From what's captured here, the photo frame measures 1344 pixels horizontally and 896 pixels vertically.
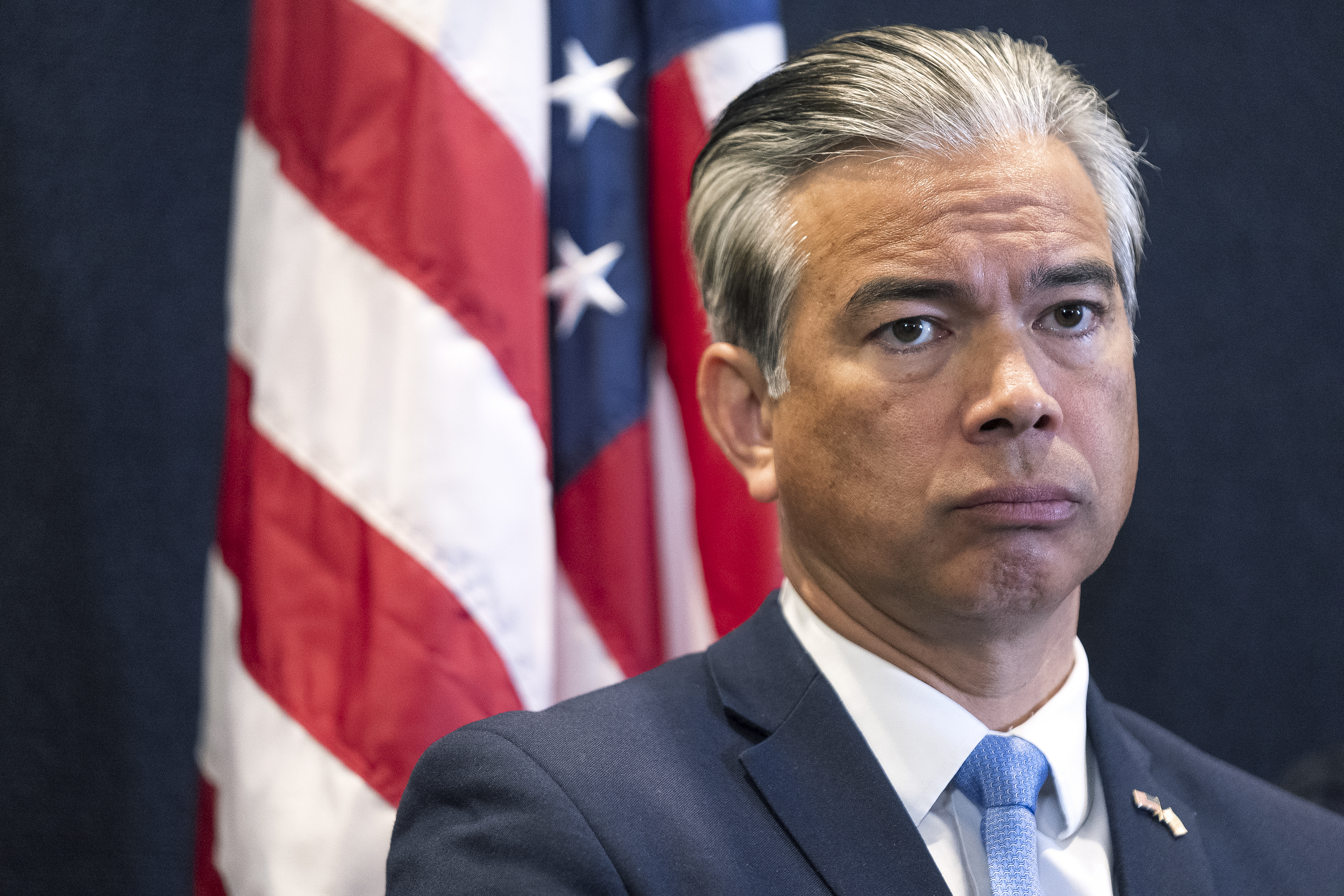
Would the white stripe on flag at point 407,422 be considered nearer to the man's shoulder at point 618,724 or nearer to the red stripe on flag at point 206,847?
the man's shoulder at point 618,724

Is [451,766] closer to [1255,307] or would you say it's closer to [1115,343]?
[1115,343]

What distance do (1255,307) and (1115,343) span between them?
1407 mm

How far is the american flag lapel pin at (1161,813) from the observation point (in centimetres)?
122

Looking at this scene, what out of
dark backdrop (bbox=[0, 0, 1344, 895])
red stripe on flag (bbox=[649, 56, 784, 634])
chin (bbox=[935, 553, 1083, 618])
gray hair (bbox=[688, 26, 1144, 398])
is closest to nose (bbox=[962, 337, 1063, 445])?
chin (bbox=[935, 553, 1083, 618])

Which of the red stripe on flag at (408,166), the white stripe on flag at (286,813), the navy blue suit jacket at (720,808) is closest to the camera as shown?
A: the navy blue suit jacket at (720,808)

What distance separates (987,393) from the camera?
1.09 metres

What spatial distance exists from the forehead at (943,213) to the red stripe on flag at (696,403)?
54 cm

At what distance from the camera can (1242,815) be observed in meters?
1.32

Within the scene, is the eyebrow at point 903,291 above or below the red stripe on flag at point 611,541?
above

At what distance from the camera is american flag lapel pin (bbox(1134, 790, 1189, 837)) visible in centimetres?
122

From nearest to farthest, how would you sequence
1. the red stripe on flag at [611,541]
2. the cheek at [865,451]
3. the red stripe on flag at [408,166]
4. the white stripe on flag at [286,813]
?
the cheek at [865,451], the white stripe on flag at [286,813], the red stripe on flag at [408,166], the red stripe on flag at [611,541]

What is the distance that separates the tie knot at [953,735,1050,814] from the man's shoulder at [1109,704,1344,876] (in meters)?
0.22

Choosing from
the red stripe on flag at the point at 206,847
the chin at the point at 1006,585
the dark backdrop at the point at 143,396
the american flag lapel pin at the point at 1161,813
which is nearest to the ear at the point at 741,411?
the chin at the point at 1006,585

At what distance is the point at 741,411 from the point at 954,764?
43 cm
